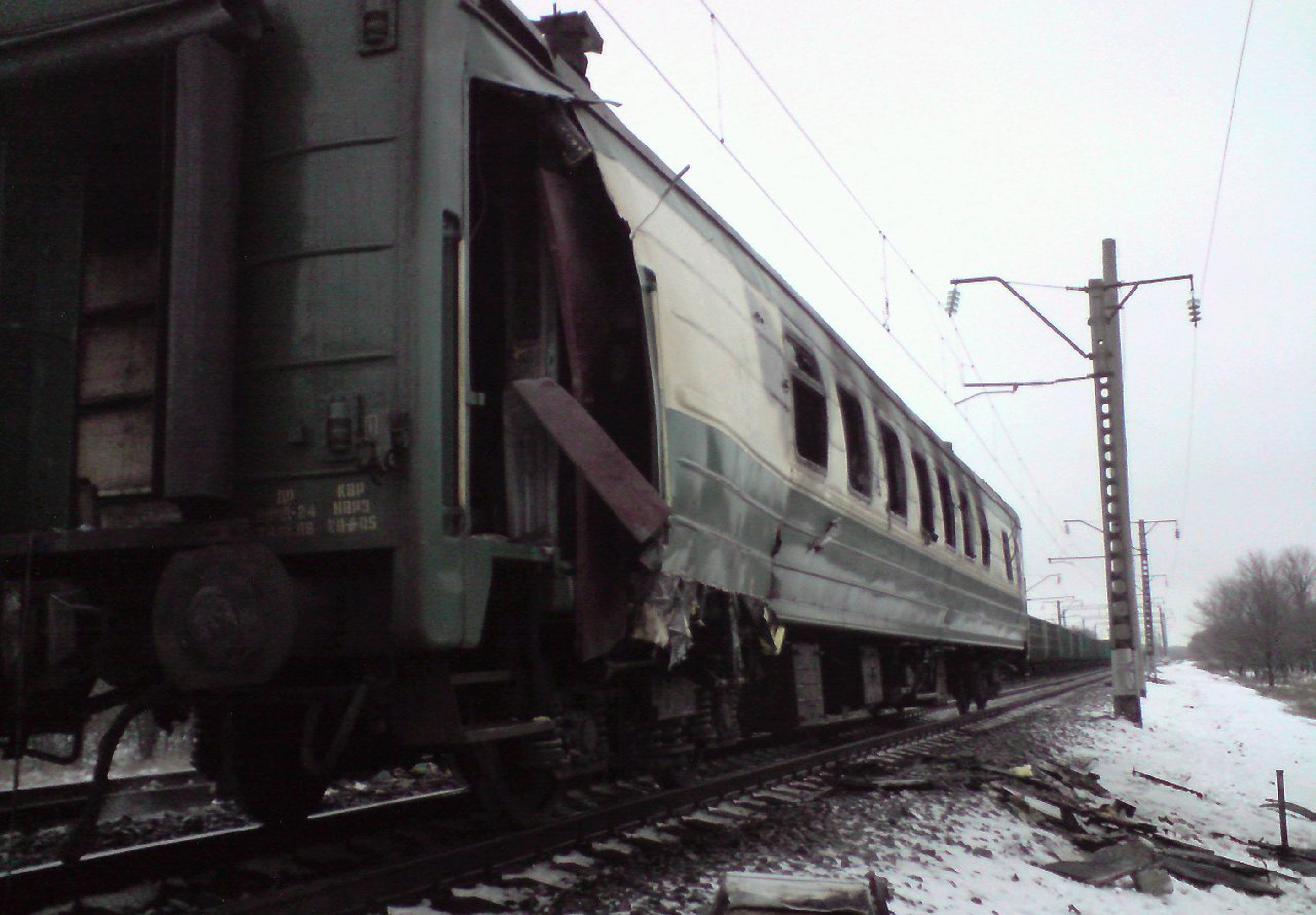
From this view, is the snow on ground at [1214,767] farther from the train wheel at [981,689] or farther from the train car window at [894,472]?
the train car window at [894,472]

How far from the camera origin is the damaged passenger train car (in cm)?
391

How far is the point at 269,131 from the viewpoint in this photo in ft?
14.2

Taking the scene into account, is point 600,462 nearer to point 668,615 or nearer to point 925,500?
point 668,615

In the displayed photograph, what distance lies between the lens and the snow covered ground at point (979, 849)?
4.74 metres

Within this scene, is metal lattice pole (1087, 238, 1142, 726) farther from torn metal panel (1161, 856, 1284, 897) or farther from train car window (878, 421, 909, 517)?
torn metal panel (1161, 856, 1284, 897)

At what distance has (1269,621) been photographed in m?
60.8

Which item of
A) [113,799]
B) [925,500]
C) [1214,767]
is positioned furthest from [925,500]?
[113,799]

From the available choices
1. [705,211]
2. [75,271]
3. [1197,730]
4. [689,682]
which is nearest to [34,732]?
[75,271]

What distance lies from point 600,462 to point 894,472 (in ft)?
20.5

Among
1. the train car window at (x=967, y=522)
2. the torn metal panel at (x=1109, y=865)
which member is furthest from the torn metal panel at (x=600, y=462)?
the train car window at (x=967, y=522)

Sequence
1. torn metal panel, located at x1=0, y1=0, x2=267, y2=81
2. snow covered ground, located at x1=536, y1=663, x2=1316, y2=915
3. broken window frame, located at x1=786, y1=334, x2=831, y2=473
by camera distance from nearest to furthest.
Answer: torn metal panel, located at x1=0, y1=0, x2=267, y2=81, snow covered ground, located at x1=536, y1=663, x2=1316, y2=915, broken window frame, located at x1=786, y1=334, x2=831, y2=473

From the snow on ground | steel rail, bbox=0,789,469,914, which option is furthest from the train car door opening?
the snow on ground

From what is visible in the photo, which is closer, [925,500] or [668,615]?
[668,615]

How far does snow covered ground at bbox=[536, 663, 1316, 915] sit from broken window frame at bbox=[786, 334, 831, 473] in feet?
7.49
